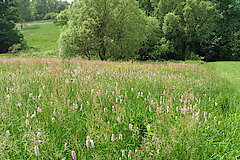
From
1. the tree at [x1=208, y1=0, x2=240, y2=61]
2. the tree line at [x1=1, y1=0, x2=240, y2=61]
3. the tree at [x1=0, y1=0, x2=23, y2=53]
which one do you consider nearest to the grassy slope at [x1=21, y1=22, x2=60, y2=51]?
the tree at [x1=0, y1=0, x2=23, y2=53]

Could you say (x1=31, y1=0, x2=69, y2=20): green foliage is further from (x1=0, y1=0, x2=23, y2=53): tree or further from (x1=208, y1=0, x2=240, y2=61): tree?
(x1=208, y1=0, x2=240, y2=61): tree

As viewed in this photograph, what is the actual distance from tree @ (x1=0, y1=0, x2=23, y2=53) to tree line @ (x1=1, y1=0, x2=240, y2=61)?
973cm

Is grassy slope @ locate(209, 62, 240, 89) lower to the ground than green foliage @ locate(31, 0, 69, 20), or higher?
lower

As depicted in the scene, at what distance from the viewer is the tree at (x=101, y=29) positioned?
14828 millimetres

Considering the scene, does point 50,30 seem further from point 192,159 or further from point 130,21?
point 192,159

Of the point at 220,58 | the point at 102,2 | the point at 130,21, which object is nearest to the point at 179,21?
the point at 220,58

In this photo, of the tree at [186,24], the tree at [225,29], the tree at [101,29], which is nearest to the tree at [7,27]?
the tree at [101,29]

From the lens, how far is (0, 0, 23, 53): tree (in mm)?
30622

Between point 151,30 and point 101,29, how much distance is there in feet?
31.8

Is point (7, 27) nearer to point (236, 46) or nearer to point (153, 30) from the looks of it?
point (153, 30)

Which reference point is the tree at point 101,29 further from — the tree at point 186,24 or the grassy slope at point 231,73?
the tree at point 186,24

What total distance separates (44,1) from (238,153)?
102 m

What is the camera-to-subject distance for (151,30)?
2339 cm

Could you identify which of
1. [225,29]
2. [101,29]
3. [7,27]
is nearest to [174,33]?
[225,29]
